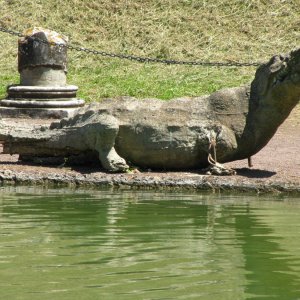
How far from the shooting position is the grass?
2309 cm

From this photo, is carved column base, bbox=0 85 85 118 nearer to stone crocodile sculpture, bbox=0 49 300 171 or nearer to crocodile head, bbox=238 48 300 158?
stone crocodile sculpture, bbox=0 49 300 171

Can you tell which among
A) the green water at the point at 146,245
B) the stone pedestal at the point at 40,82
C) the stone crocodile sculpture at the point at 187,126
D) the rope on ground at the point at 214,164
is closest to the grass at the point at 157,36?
the stone pedestal at the point at 40,82

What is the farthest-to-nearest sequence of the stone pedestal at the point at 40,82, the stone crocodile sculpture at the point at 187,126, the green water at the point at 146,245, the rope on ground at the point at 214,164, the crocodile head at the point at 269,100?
the stone pedestal at the point at 40,82, the stone crocodile sculpture at the point at 187,126, the rope on ground at the point at 214,164, the crocodile head at the point at 269,100, the green water at the point at 146,245

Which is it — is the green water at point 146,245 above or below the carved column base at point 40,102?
below


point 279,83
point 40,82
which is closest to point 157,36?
point 40,82

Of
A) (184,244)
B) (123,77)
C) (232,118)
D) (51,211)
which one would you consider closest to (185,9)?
(123,77)

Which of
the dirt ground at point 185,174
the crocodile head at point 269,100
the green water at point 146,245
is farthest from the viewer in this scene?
the crocodile head at point 269,100

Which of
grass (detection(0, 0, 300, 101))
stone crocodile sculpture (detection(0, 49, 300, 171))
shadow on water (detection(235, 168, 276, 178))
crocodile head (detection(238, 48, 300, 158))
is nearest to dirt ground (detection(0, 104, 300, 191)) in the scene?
shadow on water (detection(235, 168, 276, 178))

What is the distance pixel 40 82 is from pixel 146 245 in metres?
10.2

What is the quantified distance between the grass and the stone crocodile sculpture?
294 inches

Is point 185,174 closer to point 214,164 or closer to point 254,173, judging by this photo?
point 214,164

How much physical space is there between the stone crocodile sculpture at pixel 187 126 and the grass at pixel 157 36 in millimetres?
7458

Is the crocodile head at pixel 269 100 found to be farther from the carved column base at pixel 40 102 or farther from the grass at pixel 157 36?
the grass at pixel 157 36

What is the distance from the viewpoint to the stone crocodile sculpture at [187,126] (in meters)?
14.5
